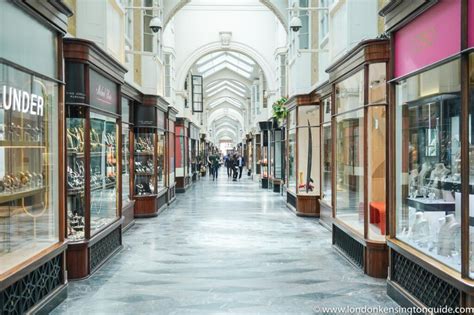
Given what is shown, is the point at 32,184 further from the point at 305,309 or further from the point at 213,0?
the point at 213,0

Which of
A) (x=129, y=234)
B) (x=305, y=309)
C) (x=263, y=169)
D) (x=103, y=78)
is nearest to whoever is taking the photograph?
(x=305, y=309)

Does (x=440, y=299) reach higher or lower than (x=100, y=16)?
lower

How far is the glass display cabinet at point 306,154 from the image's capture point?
11445 mm

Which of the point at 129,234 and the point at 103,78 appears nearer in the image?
the point at 103,78

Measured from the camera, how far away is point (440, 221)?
178 inches

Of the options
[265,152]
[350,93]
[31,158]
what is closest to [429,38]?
[350,93]

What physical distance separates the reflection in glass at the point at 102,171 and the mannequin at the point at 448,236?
154 inches

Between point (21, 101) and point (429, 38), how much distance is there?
331cm

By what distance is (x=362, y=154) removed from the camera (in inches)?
266

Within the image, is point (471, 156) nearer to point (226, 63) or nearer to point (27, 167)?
point (27, 167)

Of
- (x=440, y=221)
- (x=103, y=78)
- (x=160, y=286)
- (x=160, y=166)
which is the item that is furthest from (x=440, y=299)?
(x=160, y=166)

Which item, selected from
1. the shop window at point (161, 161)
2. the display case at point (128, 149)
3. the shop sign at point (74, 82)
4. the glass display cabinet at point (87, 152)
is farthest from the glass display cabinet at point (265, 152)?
the shop sign at point (74, 82)

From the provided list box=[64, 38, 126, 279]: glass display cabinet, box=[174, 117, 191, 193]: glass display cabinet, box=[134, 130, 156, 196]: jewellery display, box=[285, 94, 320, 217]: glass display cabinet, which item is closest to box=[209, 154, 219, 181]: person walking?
box=[174, 117, 191, 193]: glass display cabinet

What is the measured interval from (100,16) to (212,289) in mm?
4710
